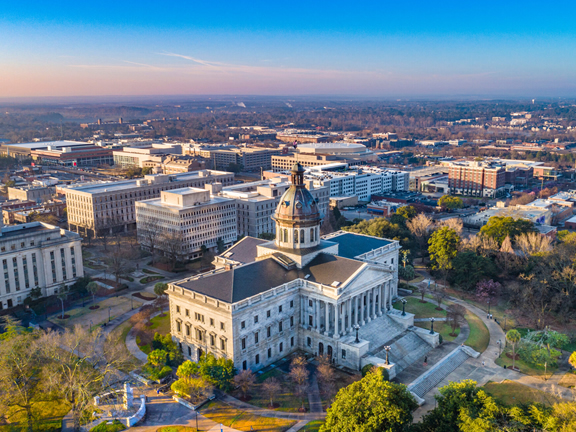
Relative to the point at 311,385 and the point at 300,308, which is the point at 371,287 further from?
the point at 311,385

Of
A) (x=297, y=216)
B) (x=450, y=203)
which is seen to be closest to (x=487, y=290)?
(x=297, y=216)

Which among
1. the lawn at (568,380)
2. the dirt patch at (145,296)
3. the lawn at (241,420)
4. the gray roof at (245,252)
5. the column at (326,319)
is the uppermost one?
the gray roof at (245,252)

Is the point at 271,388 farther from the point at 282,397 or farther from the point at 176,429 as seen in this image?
the point at 176,429

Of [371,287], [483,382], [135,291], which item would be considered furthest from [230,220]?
[483,382]

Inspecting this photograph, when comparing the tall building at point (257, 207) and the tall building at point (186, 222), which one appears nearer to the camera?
A: the tall building at point (186, 222)

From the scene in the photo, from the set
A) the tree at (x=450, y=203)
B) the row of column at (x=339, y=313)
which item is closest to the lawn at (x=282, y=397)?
the row of column at (x=339, y=313)

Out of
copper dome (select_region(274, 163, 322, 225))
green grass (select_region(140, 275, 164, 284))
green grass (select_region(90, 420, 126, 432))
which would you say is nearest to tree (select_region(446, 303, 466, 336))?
copper dome (select_region(274, 163, 322, 225))

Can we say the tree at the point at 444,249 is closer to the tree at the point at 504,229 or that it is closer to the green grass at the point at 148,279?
the tree at the point at 504,229
